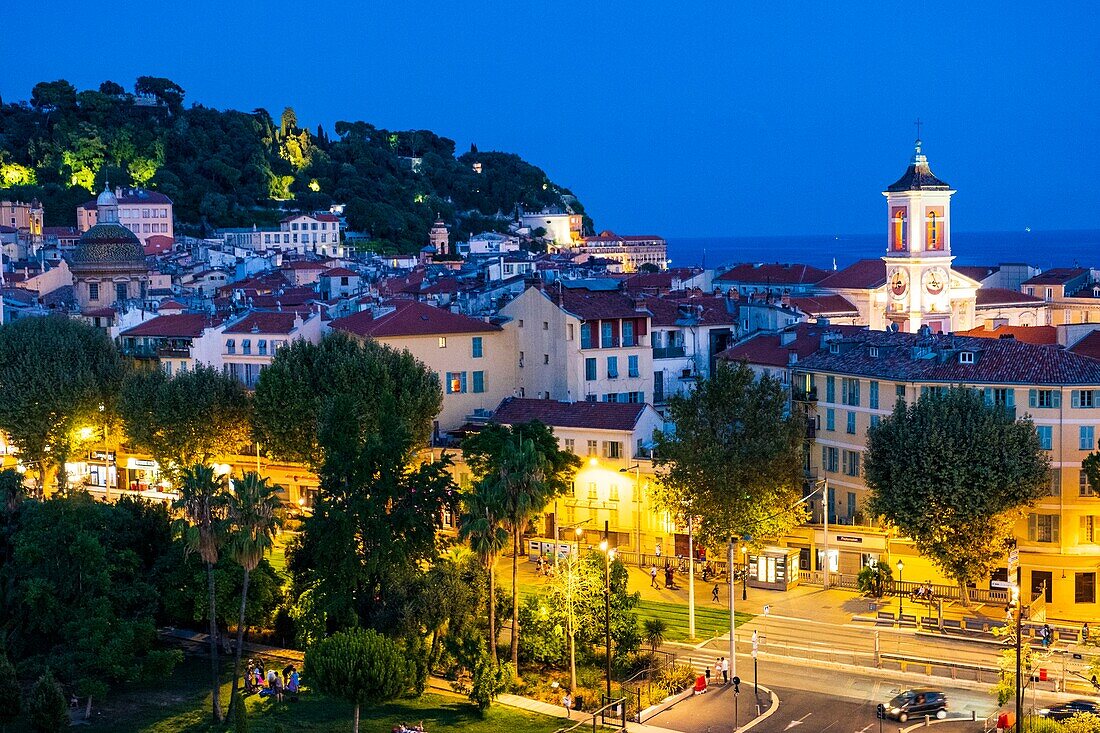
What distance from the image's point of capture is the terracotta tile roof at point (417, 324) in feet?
234

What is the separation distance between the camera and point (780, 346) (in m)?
67.6

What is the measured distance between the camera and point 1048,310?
99375 millimetres

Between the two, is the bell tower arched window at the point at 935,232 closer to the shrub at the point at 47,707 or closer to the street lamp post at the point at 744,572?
the street lamp post at the point at 744,572

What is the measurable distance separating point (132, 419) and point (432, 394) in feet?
49.9

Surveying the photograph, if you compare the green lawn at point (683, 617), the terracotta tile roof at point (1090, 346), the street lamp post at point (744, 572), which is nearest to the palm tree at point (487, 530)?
the green lawn at point (683, 617)

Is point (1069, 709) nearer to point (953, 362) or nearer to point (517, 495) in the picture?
point (517, 495)

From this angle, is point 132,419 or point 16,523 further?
point 132,419

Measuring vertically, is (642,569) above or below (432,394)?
below

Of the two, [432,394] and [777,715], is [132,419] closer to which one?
[432,394]

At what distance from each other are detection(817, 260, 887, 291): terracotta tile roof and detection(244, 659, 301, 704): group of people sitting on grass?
5601cm

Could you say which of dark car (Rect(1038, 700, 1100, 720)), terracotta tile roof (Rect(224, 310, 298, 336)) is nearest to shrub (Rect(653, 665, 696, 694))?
dark car (Rect(1038, 700, 1100, 720))

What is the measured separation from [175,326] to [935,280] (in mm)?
40638

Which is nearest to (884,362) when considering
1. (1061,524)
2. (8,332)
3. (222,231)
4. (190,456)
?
(1061,524)

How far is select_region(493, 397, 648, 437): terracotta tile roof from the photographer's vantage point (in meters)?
60.6
